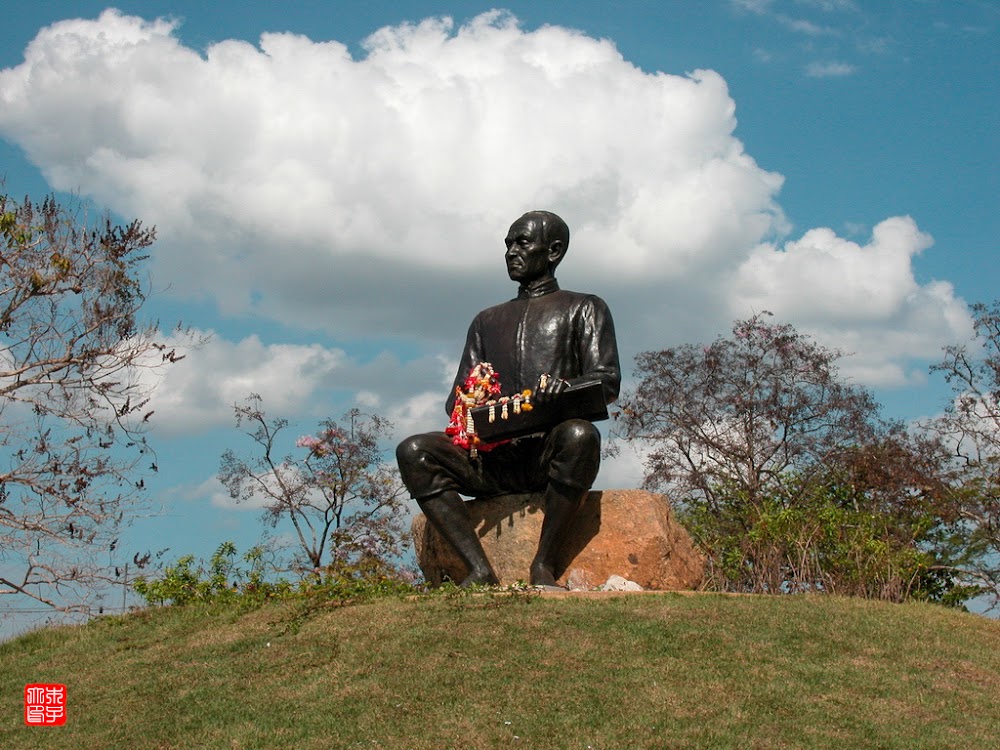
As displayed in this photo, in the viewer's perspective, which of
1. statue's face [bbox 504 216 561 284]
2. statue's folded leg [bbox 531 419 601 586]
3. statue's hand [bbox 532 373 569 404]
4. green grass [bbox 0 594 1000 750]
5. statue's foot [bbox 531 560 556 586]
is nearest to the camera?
green grass [bbox 0 594 1000 750]

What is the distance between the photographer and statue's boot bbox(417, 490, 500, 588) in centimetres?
815

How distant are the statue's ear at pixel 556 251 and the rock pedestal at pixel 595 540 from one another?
77.0 inches

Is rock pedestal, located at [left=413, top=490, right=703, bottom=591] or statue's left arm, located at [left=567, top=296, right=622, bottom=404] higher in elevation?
statue's left arm, located at [left=567, top=296, right=622, bottom=404]

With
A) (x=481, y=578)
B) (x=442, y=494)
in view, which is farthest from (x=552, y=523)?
(x=442, y=494)

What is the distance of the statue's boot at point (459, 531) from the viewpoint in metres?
8.15

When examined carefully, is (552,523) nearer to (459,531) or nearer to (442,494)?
(459,531)

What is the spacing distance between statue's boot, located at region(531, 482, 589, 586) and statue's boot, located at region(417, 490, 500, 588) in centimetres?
37

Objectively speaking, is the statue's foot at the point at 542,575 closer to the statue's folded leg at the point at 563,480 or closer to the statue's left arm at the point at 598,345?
the statue's folded leg at the point at 563,480

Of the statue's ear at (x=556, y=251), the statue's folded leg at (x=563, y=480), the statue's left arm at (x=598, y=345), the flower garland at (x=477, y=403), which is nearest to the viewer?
the statue's folded leg at (x=563, y=480)

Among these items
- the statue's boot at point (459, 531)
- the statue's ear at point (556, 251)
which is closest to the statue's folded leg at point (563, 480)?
the statue's boot at point (459, 531)

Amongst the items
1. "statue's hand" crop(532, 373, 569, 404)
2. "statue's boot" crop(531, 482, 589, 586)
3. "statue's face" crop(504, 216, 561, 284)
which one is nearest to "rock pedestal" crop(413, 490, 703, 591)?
"statue's boot" crop(531, 482, 589, 586)

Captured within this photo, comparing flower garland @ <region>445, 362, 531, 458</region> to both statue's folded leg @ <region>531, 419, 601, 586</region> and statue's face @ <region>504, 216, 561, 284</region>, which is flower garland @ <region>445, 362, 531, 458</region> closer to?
statue's folded leg @ <region>531, 419, 601, 586</region>

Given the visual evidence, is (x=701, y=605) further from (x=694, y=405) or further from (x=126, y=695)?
(x=694, y=405)

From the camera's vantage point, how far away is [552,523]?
26.3 feet
